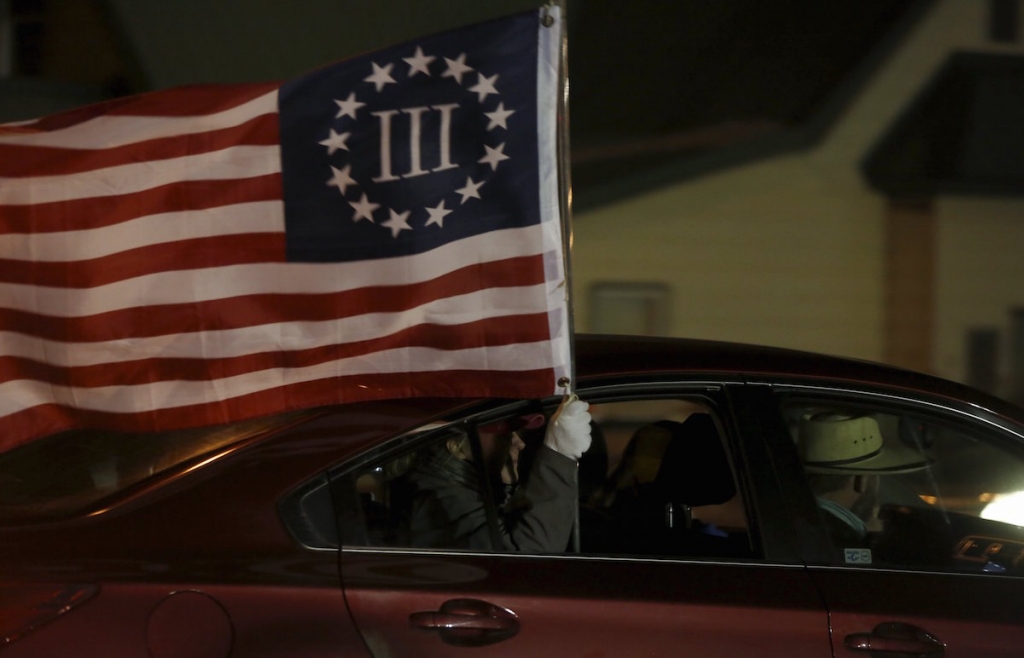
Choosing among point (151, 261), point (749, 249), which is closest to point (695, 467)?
point (151, 261)

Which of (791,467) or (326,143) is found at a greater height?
(326,143)

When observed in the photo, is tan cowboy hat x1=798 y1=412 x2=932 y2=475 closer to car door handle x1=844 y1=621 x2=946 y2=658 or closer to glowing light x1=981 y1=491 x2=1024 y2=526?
glowing light x1=981 y1=491 x2=1024 y2=526

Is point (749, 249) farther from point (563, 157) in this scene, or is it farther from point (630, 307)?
point (563, 157)

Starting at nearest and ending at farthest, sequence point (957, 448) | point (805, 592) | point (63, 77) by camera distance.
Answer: point (805, 592), point (957, 448), point (63, 77)

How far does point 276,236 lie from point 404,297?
345 millimetres

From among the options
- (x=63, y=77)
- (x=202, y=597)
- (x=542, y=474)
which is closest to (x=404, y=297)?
(x=542, y=474)

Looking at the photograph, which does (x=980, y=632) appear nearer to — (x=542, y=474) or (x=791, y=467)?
(x=791, y=467)

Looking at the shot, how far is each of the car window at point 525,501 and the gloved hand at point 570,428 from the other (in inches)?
2.1

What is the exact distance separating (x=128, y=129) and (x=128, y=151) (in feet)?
0.20

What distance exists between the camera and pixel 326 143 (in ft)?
8.27

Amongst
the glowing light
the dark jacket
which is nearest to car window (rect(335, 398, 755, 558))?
the dark jacket

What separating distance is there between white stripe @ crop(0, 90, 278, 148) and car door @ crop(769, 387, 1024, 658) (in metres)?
1.45

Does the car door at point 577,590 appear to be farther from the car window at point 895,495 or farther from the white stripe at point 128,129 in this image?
the white stripe at point 128,129

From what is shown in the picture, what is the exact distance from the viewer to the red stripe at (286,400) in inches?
94.0
